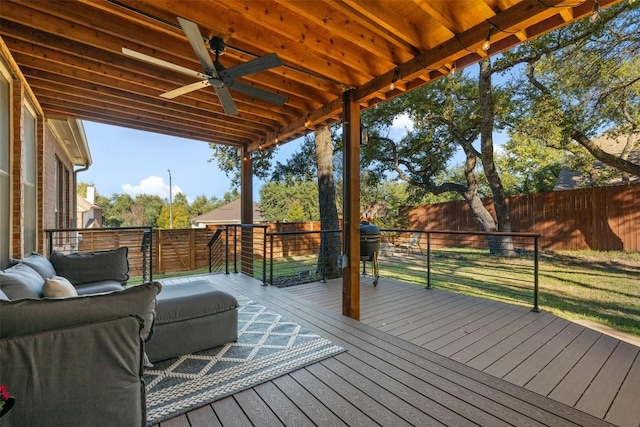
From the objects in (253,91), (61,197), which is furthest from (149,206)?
(253,91)

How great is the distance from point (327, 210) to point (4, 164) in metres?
4.76

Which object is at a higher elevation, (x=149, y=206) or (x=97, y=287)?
(x=149, y=206)

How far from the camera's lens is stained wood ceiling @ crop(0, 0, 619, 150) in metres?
2.38

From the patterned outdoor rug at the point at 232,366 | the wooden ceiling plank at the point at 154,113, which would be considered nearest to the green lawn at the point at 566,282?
the patterned outdoor rug at the point at 232,366

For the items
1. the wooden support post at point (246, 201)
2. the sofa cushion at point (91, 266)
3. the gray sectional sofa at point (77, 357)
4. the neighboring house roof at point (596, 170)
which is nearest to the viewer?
the gray sectional sofa at point (77, 357)

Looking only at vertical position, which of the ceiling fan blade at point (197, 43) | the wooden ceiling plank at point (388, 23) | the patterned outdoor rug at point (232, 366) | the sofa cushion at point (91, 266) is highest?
the wooden ceiling plank at point (388, 23)

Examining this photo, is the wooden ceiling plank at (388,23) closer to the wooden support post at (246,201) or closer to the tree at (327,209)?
the tree at (327,209)

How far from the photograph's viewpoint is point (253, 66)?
2.56 meters

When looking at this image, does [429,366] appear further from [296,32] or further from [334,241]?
[334,241]

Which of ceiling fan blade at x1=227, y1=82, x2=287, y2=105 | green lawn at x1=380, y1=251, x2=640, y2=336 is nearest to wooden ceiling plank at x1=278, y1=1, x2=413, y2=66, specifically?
ceiling fan blade at x1=227, y1=82, x2=287, y2=105

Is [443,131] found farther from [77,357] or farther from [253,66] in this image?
[77,357]

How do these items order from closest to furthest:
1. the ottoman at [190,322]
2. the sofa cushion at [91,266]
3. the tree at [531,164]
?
the ottoman at [190,322] < the sofa cushion at [91,266] < the tree at [531,164]

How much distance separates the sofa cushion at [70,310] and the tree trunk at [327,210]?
4428mm

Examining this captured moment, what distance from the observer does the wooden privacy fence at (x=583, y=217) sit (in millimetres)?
7559
